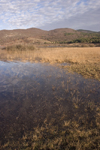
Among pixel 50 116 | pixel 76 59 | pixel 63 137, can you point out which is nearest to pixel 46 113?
pixel 50 116

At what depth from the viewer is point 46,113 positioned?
3.16 metres

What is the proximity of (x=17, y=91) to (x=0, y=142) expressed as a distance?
8.18 ft

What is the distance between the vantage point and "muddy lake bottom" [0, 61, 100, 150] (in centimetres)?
224

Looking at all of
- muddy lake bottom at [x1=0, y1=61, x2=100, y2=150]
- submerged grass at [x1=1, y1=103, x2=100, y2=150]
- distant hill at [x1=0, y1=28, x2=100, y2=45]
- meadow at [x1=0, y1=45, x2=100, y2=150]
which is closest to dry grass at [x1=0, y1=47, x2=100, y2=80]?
muddy lake bottom at [x1=0, y1=61, x2=100, y2=150]

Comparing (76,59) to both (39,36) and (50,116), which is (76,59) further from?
(39,36)

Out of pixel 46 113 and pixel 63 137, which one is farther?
pixel 46 113

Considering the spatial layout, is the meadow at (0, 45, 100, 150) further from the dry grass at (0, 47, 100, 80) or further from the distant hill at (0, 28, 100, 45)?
the distant hill at (0, 28, 100, 45)

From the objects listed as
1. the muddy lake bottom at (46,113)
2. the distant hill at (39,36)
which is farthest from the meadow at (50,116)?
the distant hill at (39,36)

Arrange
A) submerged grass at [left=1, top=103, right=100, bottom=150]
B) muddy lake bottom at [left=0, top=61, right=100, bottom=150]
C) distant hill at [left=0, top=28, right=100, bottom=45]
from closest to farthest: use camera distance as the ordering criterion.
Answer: submerged grass at [left=1, top=103, right=100, bottom=150], muddy lake bottom at [left=0, top=61, right=100, bottom=150], distant hill at [left=0, top=28, right=100, bottom=45]

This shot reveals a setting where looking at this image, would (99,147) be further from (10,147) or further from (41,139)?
(10,147)

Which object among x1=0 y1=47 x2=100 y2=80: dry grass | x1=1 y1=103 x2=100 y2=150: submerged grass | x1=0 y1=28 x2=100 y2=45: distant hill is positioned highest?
x1=0 y1=28 x2=100 y2=45: distant hill

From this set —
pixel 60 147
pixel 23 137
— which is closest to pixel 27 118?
pixel 23 137

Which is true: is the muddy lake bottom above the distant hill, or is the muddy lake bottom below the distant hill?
below

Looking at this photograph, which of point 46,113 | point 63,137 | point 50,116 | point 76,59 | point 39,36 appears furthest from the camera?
point 39,36
